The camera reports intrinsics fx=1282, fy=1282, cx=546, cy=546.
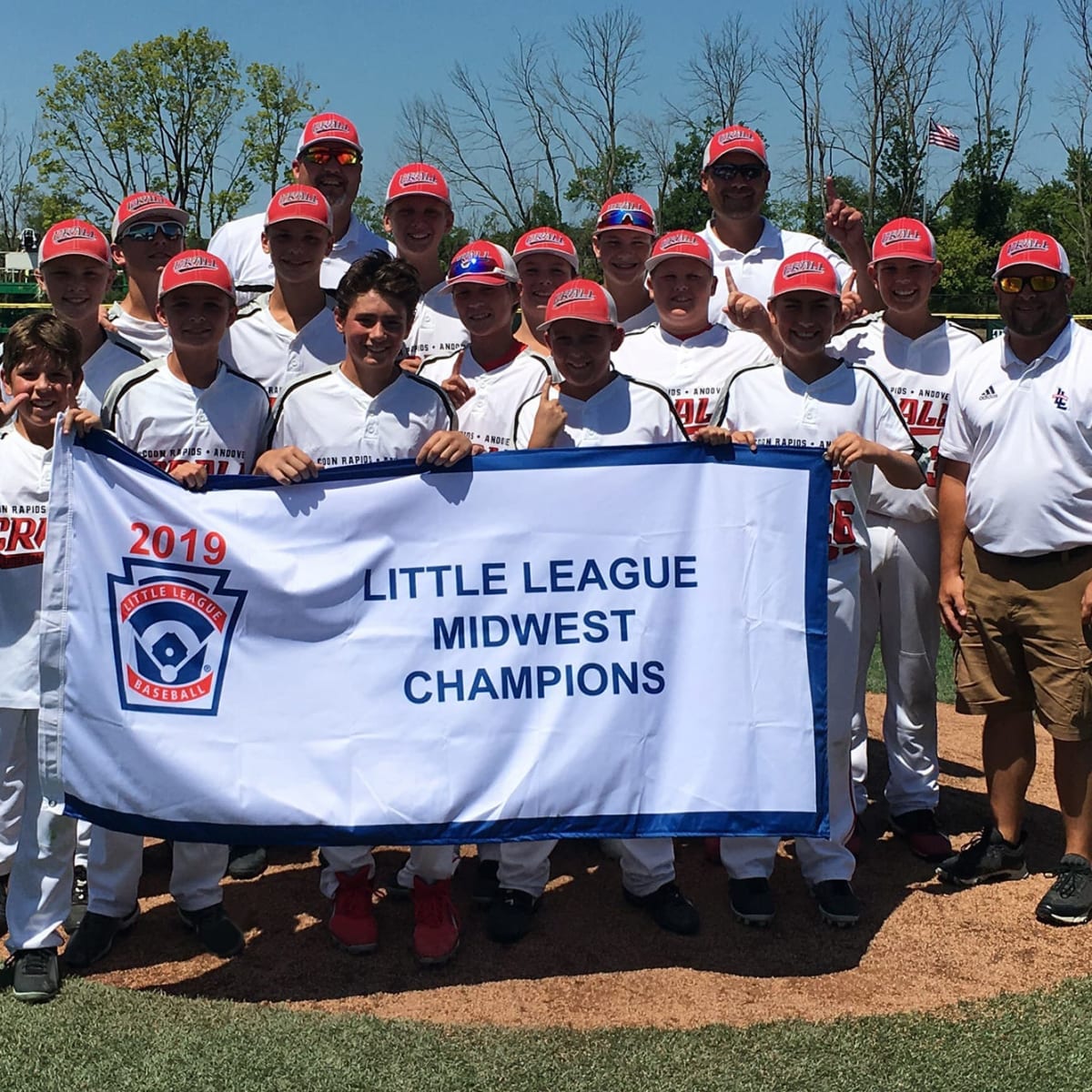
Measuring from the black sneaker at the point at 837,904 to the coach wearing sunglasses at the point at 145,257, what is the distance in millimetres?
3661

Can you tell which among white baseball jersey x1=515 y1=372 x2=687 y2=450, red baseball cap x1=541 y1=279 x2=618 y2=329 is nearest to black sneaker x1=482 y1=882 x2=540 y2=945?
white baseball jersey x1=515 y1=372 x2=687 y2=450

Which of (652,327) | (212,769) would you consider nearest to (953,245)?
(652,327)

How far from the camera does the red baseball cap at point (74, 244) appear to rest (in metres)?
5.32

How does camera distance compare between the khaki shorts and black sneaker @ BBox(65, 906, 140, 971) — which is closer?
black sneaker @ BBox(65, 906, 140, 971)

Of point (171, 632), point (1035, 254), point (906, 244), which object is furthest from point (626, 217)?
point (171, 632)

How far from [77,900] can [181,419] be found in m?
2.08

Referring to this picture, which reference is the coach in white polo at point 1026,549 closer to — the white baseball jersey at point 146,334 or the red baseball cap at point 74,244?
the white baseball jersey at point 146,334

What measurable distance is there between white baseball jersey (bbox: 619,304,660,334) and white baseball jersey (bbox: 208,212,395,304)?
1249 millimetres

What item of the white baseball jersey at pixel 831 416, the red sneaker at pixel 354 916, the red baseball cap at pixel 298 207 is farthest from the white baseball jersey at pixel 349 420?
the red sneaker at pixel 354 916

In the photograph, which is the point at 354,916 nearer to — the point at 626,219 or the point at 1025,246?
the point at 626,219

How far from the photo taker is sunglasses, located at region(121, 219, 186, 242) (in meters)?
5.84

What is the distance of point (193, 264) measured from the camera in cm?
466

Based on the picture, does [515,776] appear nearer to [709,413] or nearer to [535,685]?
[535,685]

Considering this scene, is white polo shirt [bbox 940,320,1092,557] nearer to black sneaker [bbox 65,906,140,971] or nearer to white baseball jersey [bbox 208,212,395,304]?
white baseball jersey [bbox 208,212,395,304]
